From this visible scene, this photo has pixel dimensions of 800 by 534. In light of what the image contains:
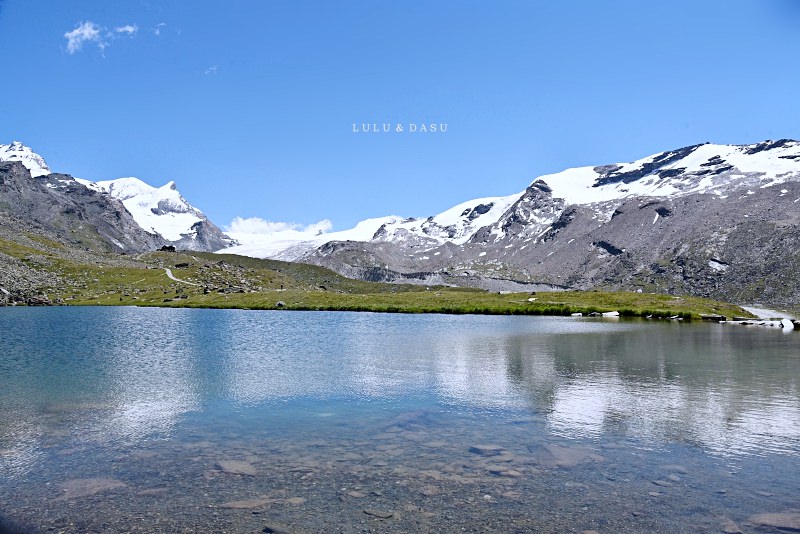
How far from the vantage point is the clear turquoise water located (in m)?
18.0

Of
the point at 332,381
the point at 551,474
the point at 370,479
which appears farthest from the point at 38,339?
the point at 551,474

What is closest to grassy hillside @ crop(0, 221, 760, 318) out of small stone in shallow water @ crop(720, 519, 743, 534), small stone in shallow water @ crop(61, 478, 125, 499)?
small stone in shallow water @ crop(720, 519, 743, 534)

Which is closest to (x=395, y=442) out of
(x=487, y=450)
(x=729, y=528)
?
(x=487, y=450)

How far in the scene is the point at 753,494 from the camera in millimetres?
19672

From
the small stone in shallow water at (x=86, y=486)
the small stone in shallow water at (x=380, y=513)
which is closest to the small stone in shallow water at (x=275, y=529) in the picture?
the small stone in shallow water at (x=380, y=513)

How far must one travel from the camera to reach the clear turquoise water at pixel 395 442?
18.0m

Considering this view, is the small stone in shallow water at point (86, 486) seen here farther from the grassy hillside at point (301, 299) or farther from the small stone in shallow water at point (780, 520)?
the grassy hillside at point (301, 299)

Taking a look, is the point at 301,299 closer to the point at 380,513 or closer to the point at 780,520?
the point at 380,513

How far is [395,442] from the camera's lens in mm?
26016

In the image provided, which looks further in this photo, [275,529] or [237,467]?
[237,467]

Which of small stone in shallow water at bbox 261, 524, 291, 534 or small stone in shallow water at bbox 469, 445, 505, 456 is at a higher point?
small stone in shallow water at bbox 261, 524, 291, 534

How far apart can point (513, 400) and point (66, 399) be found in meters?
28.0

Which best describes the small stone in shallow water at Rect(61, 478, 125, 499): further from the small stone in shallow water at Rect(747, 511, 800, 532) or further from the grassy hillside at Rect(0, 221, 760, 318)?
the grassy hillside at Rect(0, 221, 760, 318)

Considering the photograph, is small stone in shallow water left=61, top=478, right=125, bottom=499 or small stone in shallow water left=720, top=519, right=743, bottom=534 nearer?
small stone in shallow water left=720, top=519, right=743, bottom=534
